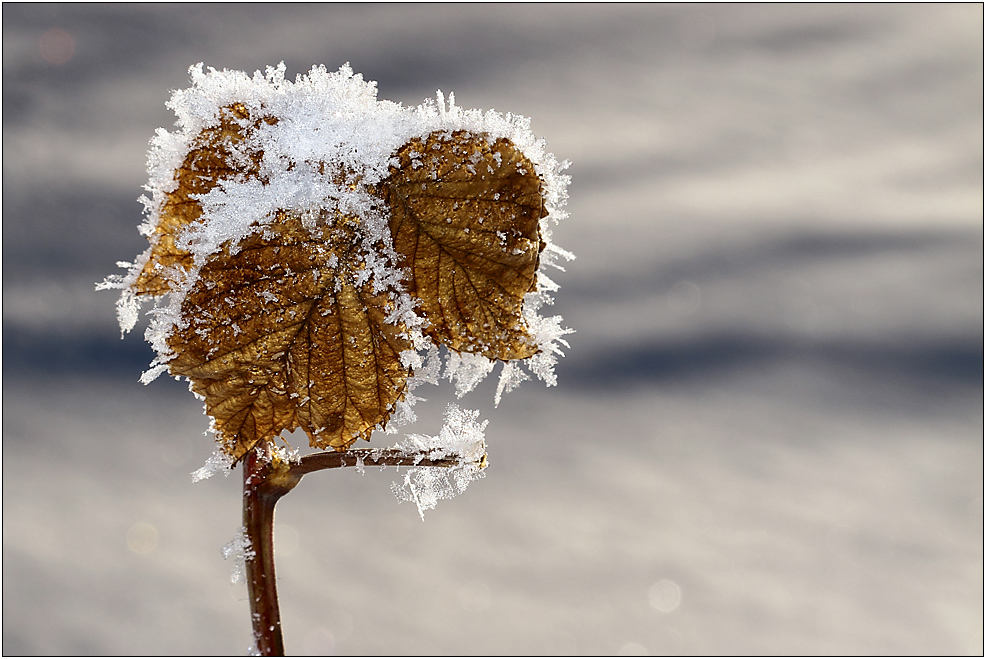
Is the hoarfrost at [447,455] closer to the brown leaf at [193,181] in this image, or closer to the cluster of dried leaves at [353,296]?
the cluster of dried leaves at [353,296]

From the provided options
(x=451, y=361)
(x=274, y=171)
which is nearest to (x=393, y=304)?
(x=451, y=361)

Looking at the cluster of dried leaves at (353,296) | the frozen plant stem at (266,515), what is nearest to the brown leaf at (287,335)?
the cluster of dried leaves at (353,296)

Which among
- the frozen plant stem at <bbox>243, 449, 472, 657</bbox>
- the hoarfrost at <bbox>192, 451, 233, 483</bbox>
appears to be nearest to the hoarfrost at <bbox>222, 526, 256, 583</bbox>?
the frozen plant stem at <bbox>243, 449, 472, 657</bbox>

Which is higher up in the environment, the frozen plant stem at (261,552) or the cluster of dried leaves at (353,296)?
the cluster of dried leaves at (353,296)

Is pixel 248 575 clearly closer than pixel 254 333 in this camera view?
No

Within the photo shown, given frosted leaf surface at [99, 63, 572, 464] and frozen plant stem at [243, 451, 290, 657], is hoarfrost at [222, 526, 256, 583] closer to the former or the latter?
frozen plant stem at [243, 451, 290, 657]

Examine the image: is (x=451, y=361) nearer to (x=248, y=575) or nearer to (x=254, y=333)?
(x=254, y=333)
